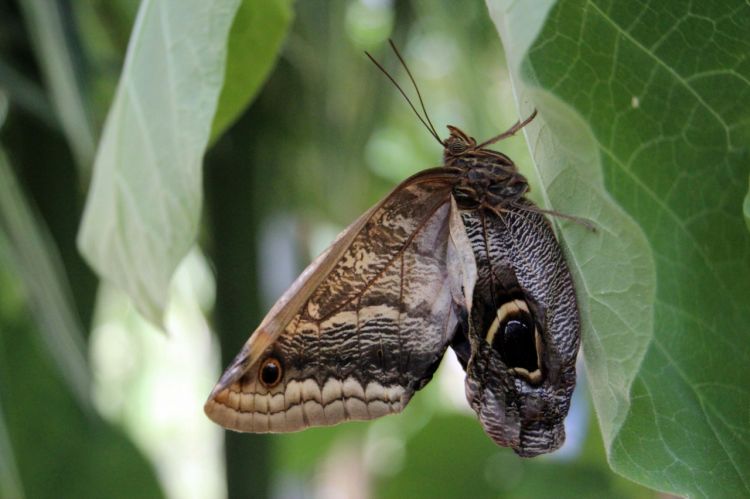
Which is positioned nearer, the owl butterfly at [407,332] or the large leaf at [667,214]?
the large leaf at [667,214]

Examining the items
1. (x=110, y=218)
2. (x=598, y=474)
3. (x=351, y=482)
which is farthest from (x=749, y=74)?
(x=351, y=482)

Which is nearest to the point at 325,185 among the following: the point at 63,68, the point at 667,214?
the point at 63,68

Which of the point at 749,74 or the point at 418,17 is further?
the point at 418,17

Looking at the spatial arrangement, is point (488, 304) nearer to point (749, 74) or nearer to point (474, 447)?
point (749, 74)

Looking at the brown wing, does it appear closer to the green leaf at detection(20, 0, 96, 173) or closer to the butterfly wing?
the butterfly wing

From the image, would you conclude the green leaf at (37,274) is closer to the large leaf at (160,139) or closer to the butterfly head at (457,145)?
the large leaf at (160,139)

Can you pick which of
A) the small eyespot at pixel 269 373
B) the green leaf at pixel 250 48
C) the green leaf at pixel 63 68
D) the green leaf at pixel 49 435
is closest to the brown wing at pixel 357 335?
the small eyespot at pixel 269 373
